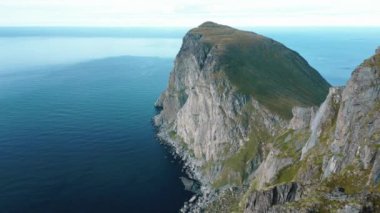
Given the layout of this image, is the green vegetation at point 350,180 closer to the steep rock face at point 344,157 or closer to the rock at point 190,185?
the steep rock face at point 344,157

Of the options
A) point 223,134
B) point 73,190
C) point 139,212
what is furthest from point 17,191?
point 223,134

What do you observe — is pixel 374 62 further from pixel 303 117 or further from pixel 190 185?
pixel 190 185

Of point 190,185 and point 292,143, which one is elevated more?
point 292,143

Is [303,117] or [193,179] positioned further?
[193,179]

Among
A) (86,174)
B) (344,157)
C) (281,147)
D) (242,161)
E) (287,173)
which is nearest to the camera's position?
(344,157)

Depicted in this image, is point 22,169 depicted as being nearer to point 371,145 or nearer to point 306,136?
point 306,136

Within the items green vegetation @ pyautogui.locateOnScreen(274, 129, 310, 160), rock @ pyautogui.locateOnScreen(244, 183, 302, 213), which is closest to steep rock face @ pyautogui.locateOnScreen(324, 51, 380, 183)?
rock @ pyautogui.locateOnScreen(244, 183, 302, 213)

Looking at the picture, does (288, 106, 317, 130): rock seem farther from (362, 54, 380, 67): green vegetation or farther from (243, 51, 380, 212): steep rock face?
(362, 54, 380, 67): green vegetation

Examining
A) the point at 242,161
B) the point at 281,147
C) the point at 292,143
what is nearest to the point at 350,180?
the point at 292,143
